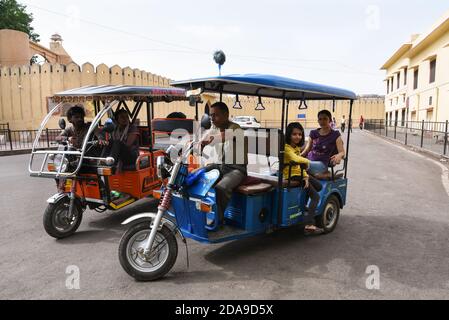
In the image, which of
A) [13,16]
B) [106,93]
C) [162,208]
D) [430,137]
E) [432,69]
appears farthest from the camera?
[13,16]

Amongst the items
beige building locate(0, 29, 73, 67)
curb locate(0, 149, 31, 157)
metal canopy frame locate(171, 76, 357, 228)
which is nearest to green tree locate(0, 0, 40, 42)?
beige building locate(0, 29, 73, 67)

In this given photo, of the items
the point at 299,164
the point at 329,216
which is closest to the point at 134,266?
the point at 299,164

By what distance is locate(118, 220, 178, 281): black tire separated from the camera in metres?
3.81

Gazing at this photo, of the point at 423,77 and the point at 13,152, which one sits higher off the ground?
the point at 423,77

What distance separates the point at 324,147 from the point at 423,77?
1037 inches

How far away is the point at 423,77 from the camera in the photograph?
27.8 metres

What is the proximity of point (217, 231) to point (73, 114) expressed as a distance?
3453 millimetres

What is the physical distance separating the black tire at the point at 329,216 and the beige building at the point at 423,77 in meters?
20.2

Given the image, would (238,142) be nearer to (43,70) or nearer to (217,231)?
(217,231)

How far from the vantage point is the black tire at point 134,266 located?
3.81 metres

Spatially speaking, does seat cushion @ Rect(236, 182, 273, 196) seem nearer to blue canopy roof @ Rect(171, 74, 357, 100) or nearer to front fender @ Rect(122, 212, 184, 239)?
front fender @ Rect(122, 212, 184, 239)

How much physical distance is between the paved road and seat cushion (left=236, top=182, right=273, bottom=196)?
81cm
